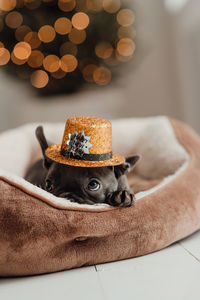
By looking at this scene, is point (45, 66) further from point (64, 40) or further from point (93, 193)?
point (93, 193)

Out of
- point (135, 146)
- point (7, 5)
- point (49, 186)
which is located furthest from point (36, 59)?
point (49, 186)

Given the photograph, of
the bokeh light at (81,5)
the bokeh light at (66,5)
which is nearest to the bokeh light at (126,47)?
the bokeh light at (81,5)

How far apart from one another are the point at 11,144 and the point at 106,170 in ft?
2.88

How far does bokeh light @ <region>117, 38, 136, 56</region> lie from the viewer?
4324mm

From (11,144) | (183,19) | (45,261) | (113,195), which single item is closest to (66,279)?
(45,261)

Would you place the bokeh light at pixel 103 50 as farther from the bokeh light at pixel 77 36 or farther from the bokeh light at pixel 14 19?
the bokeh light at pixel 14 19

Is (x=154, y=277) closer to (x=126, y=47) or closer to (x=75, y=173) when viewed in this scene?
(x=75, y=173)

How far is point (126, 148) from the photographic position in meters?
2.53

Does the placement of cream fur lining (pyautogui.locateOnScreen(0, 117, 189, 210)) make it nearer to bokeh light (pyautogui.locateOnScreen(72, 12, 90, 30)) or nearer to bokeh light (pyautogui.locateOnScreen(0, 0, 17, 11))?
bokeh light (pyautogui.locateOnScreen(72, 12, 90, 30))

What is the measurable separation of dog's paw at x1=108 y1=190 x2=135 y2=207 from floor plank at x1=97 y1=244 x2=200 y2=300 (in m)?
0.23

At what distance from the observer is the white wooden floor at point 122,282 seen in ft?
3.87

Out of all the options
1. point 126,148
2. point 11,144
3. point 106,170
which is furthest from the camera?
point 126,148

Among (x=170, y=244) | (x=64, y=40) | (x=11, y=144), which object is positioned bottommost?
(x=170, y=244)

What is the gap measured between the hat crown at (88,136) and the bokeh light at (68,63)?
2712 mm
